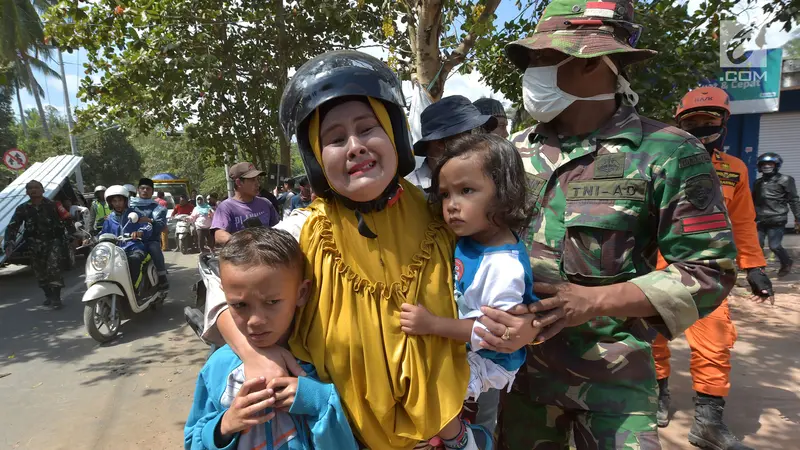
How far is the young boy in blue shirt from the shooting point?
3.92ft

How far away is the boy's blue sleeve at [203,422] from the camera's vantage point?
1254 mm

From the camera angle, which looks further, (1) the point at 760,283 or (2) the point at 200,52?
(2) the point at 200,52

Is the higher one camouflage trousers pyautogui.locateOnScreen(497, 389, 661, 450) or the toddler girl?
the toddler girl

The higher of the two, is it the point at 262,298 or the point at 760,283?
the point at 262,298

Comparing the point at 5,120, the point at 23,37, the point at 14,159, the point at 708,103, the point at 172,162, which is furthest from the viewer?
the point at 172,162

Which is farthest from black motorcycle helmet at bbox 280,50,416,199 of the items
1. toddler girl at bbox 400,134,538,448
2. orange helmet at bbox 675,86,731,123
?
orange helmet at bbox 675,86,731,123

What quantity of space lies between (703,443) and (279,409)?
9.92 ft

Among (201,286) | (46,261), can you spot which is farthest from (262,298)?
(46,261)

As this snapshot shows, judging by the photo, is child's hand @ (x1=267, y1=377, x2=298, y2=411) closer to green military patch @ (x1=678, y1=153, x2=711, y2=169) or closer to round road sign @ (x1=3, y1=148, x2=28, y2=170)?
green military patch @ (x1=678, y1=153, x2=711, y2=169)

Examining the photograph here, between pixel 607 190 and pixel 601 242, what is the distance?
17 centimetres

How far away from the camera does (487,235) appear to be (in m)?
1.37

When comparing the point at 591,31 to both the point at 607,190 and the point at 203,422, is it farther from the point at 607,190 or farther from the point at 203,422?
the point at 203,422

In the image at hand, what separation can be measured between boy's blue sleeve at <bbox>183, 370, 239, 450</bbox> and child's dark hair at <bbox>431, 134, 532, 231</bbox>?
94 cm

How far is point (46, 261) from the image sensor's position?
675 centimetres
